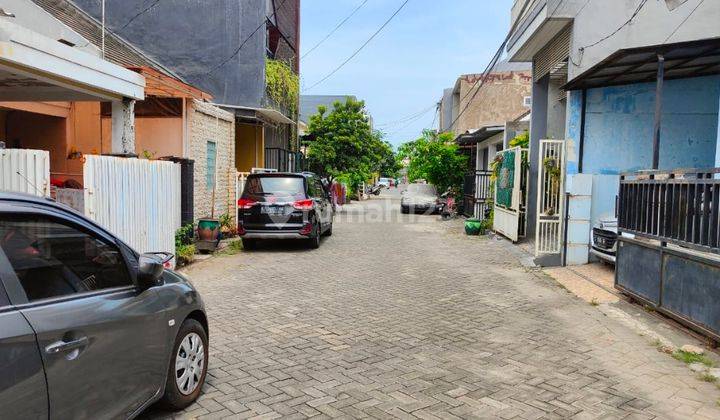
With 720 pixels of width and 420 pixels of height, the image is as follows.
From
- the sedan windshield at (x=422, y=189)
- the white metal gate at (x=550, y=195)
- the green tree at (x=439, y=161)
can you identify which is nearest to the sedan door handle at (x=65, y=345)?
the white metal gate at (x=550, y=195)

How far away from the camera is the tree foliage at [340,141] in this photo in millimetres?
26938

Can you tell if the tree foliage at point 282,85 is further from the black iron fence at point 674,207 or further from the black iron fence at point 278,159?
the black iron fence at point 674,207

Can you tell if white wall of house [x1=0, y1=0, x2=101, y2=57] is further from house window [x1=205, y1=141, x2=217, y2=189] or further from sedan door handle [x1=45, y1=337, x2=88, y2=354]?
sedan door handle [x1=45, y1=337, x2=88, y2=354]

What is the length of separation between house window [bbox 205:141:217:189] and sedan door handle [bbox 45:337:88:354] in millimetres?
11761

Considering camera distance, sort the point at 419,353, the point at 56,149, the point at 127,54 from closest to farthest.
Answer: the point at 419,353, the point at 56,149, the point at 127,54

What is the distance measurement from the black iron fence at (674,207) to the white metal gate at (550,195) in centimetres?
341

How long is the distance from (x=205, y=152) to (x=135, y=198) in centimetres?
593

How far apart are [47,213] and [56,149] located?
11.7 m

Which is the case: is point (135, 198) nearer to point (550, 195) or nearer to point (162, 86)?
point (162, 86)

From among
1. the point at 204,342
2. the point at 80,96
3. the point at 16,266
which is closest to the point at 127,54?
the point at 80,96

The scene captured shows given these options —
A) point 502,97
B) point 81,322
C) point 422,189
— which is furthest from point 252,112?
point 502,97

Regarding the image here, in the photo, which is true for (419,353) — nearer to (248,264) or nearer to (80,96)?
(248,264)

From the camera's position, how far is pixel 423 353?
5.30m

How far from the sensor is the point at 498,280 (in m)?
9.35
